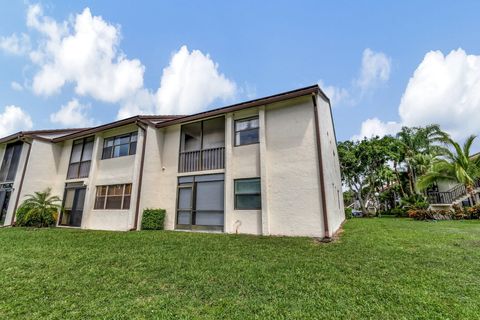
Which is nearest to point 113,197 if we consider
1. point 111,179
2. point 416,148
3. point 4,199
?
point 111,179

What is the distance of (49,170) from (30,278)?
13692 millimetres

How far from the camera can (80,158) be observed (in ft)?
50.6

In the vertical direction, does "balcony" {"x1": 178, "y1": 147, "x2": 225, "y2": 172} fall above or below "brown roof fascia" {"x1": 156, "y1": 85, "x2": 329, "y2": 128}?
below

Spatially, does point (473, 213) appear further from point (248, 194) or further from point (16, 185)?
point (16, 185)

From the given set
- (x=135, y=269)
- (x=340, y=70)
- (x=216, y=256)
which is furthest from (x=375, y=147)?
(x=135, y=269)

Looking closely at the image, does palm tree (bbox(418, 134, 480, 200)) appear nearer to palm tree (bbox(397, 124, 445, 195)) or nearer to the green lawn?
palm tree (bbox(397, 124, 445, 195))

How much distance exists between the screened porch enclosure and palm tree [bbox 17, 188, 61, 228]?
28.6 ft

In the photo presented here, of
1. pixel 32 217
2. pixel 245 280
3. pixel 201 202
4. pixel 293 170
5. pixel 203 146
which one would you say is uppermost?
pixel 203 146

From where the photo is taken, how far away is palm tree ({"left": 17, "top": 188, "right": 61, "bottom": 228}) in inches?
524

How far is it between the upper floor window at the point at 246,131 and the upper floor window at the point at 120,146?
20.6ft

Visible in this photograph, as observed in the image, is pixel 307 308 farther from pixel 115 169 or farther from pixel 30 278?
pixel 115 169

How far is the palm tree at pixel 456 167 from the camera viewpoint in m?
17.2

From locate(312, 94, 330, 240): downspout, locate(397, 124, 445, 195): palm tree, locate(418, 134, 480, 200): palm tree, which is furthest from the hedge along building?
locate(397, 124, 445, 195): palm tree

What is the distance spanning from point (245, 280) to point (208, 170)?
24.7 feet
